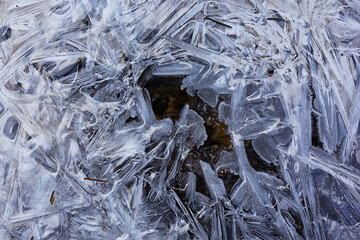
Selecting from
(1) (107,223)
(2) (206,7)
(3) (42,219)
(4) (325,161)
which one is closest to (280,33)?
(2) (206,7)

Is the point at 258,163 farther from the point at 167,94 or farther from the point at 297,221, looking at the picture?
the point at 167,94

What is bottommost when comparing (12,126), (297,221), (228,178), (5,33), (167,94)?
(297,221)

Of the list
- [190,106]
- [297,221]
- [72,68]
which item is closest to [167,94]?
[190,106]

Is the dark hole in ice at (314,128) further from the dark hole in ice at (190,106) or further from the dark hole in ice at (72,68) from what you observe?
the dark hole in ice at (72,68)

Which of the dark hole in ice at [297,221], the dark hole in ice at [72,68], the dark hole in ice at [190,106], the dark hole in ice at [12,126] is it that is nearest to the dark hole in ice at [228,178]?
the dark hole in ice at [190,106]

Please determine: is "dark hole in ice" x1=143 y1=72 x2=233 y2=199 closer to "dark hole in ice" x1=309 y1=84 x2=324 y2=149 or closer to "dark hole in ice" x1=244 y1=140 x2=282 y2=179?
"dark hole in ice" x1=244 y1=140 x2=282 y2=179

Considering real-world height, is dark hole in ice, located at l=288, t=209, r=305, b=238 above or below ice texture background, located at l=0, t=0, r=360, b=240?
below

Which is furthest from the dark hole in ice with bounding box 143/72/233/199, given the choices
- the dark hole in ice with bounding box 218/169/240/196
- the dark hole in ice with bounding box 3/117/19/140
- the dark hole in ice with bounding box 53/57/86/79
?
the dark hole in ice with bounding box 3/117/19/140

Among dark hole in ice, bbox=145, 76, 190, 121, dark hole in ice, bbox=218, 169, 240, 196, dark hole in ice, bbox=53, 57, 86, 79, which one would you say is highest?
dark hole in ice, bbox=53, 57, 86, 79
